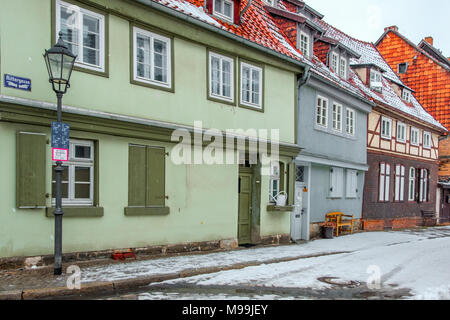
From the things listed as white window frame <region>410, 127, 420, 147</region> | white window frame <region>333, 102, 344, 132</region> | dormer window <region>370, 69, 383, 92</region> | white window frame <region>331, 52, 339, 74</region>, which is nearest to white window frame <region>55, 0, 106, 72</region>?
white window frame <region>333, 102, 344, 132</region>

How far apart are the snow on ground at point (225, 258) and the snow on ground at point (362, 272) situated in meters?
0.58

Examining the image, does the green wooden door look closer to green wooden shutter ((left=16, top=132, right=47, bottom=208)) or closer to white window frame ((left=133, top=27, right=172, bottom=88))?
white window frame ((left=133, top=27, right=172, bottom=88))

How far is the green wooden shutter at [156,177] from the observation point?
10.1 metres

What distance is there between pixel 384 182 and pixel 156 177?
47.8 ft

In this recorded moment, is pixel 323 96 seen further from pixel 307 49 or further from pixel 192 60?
pixel 192 60

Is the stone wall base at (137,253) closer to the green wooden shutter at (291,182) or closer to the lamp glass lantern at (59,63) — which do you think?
the green wooden shutter at (291,182)

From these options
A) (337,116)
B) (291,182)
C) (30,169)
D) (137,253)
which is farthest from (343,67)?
(30,169)

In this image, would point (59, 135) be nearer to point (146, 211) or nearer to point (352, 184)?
point (146, 211)

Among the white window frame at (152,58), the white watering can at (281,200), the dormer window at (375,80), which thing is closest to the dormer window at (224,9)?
the white window frame at (152,58)

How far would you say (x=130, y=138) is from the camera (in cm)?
975

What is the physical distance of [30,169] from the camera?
8117mm
